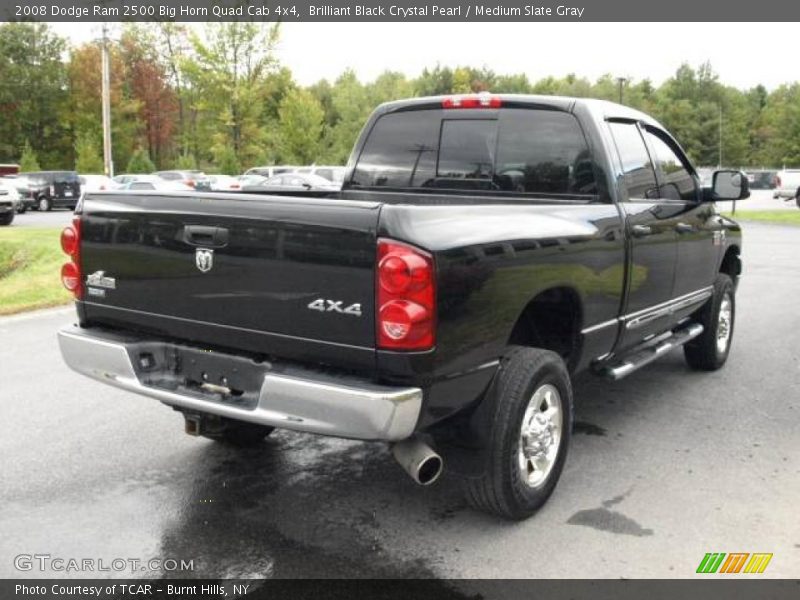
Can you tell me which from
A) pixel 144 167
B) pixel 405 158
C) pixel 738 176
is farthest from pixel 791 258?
pixel 144 167

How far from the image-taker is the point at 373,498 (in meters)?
4.16

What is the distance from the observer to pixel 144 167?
149 ft

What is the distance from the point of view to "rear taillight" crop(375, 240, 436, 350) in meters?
3.09

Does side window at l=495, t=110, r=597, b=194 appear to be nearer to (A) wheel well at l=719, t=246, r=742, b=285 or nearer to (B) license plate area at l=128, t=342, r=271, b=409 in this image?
(B) license plate area at l=128, t=342, r=271, b=409

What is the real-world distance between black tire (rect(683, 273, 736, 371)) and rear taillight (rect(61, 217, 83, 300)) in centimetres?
472

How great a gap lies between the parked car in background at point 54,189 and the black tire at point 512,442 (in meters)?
31.5

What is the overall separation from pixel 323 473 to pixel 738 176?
3.80 meters

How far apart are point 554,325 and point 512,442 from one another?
3.19ft

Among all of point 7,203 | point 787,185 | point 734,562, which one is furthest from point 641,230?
point 787,185

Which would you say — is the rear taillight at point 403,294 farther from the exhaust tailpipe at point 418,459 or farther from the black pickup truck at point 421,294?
the exhaust tailpipe at point 418,459

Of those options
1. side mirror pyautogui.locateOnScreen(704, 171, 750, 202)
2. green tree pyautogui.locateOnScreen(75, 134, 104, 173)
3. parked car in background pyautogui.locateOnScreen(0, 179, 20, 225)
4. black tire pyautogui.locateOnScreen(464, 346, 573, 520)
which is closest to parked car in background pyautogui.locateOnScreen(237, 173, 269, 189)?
parked car in background pyautogui.locateOnScreen(0, 179, 20, 225)

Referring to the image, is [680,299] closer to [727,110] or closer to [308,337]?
[308,337]

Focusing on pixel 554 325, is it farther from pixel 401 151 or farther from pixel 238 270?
pixel 238 270

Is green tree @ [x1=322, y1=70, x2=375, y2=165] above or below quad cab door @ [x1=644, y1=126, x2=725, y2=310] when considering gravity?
above
